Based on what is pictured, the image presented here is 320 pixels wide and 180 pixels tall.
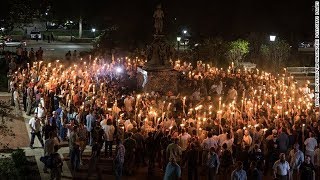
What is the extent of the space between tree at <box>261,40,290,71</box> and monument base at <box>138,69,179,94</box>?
48.5 feet

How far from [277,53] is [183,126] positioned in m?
25.6

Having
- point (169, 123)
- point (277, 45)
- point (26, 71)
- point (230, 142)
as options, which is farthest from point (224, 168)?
point (277, 45)

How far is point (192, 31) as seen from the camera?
173ft

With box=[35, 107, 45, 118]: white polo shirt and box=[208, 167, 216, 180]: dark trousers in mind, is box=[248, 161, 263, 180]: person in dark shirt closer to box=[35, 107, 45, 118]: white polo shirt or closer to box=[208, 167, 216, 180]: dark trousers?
box=[208, 167, 216, 180]: dark trousers

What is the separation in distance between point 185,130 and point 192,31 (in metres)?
36.9

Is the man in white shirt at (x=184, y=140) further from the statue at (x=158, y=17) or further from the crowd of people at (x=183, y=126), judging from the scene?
the statue at (x=158, y=17)

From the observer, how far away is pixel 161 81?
27.4 m

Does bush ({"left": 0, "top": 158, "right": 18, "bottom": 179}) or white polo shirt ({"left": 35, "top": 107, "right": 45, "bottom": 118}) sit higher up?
white polo shirt ({"left": 35, "top": 107, "right": 45, "bottom": 118})

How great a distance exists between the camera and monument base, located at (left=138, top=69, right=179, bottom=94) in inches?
1072

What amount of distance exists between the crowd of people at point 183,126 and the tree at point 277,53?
41.7ft

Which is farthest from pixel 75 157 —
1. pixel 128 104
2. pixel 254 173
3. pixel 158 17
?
pixel 158 17

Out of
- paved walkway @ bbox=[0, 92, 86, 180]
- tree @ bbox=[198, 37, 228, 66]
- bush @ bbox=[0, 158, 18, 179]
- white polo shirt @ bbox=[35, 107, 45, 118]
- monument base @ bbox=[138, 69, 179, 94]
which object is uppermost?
tree @ bbox=[198, 37, 228, 66]

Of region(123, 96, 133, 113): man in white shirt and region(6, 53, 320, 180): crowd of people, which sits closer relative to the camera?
region(6, 53, 320, 180): crowd of people

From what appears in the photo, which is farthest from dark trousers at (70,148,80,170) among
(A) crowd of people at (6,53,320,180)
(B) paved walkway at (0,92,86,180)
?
(B) paved walkway at (0,92,86,180)
